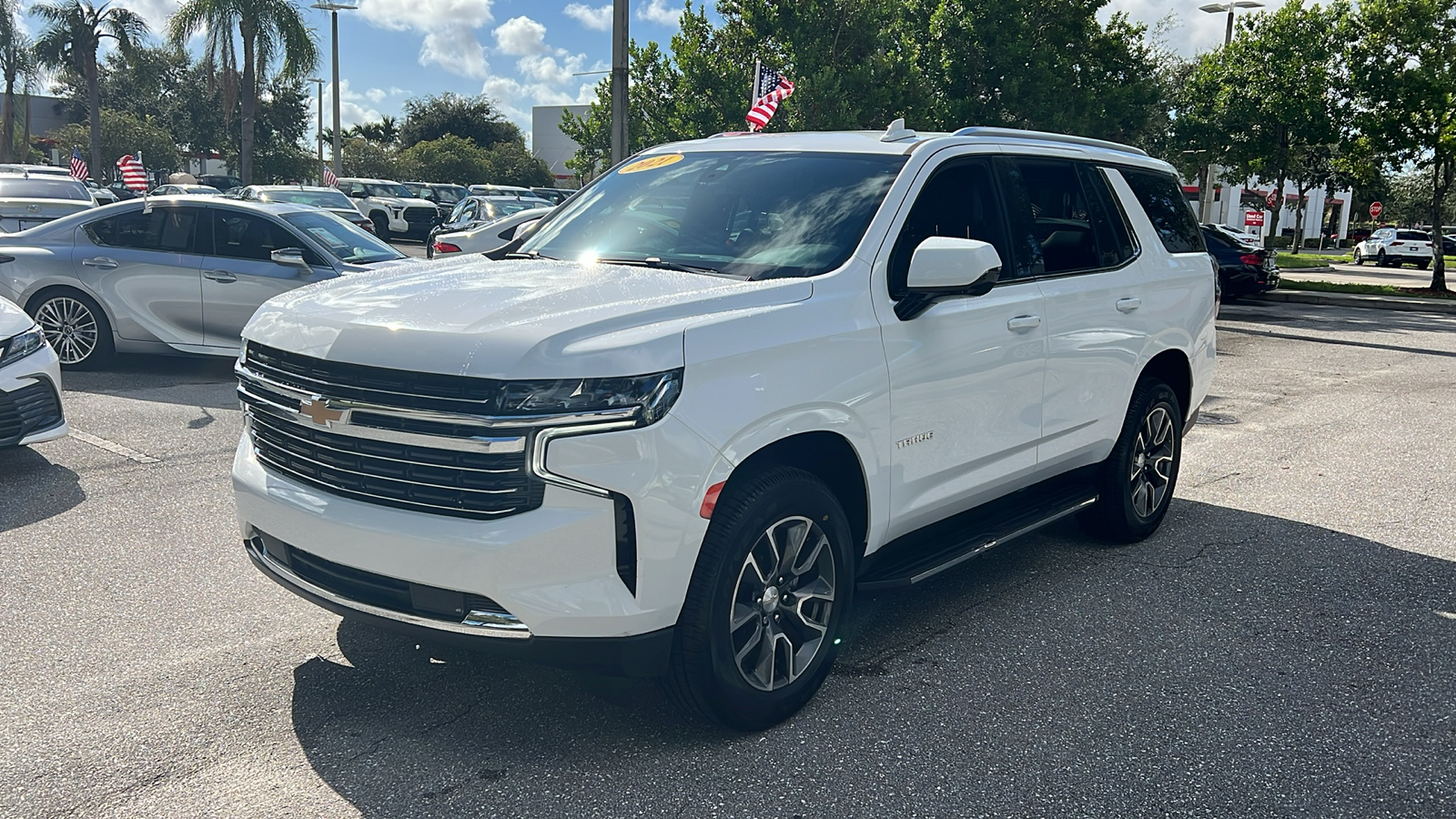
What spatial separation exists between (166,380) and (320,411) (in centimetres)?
743

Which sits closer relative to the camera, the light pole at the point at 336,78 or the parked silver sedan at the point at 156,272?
the parked silver sedan at the point at 156,272

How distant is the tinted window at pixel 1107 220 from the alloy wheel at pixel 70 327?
8393mm

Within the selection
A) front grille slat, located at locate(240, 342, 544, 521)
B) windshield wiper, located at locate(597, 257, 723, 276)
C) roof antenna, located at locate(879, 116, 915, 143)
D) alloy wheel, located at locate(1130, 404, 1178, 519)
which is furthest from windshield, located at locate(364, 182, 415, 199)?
front grille slat, located at locate(240, 342, 544, 521)

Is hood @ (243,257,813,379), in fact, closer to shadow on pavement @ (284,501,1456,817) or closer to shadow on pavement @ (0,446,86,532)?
shadow on pavement @ (284,501,1456,817)

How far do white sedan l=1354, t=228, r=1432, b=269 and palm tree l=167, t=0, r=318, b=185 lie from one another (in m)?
42.2

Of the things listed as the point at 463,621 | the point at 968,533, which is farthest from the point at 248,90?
the point at 463,621

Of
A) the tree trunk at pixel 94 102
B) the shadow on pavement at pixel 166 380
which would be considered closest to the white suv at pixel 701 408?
the shadow on pavement at pixel 166 380

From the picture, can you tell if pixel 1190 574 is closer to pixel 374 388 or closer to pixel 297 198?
pixel 374 388

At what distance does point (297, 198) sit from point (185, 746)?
22.7 metres

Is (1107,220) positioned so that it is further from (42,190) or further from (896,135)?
(42,190)

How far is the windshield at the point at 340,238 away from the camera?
33.3 feet

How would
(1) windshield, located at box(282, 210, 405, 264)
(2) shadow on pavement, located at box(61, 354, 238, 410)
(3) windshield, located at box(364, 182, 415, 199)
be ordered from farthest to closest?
(3) windshield, located at box(364, 182, 415, 199) < (1) windshield, located at box(282, 210, 405, 264) < (2) shadow on pavement, located at box(61, 354, 238, 410)

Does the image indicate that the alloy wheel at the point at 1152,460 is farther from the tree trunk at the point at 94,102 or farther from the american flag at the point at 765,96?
the tree trunk at the point at 94,102

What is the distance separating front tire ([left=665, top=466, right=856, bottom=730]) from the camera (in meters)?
3.35
